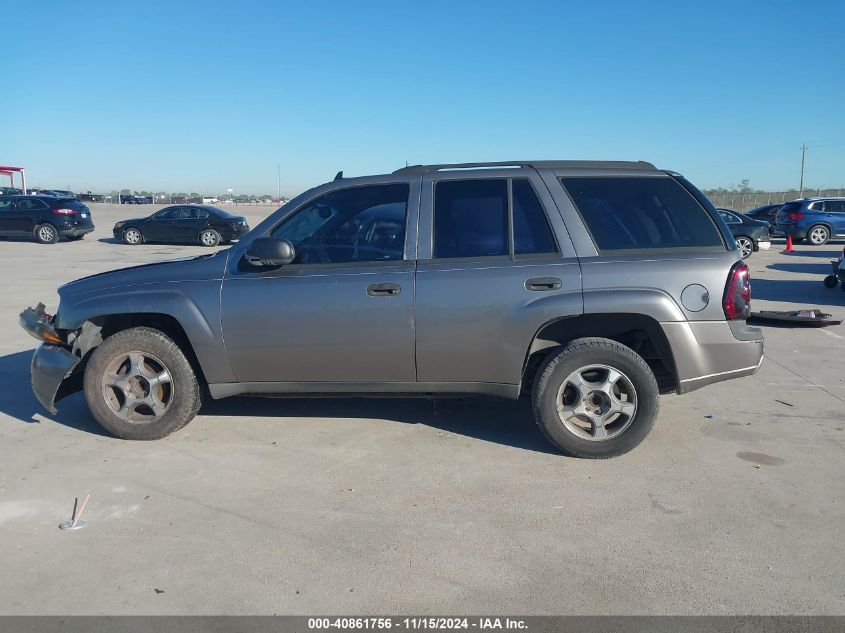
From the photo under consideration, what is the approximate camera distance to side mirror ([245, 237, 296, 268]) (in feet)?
14.8

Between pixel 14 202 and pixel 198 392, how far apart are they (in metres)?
22.8

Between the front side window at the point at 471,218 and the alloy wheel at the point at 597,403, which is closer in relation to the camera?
the alloy wheel at the point at 597,403

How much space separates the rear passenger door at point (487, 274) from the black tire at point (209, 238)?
20682mm

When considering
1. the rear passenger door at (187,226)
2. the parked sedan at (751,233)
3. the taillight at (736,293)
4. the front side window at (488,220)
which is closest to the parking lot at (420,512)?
the taillight at (736,293)

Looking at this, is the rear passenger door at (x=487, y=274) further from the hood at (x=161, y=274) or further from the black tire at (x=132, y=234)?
the black tire at (x=132, y=234)

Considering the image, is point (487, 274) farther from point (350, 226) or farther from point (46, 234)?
point (46, 234)

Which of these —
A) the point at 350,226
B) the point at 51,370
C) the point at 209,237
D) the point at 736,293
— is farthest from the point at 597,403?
the point at 209,237

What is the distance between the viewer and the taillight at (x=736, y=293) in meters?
4.45

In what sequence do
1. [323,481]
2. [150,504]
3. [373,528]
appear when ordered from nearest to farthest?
[373,528], [150,504], [323,481]

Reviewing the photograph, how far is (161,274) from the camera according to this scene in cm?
489

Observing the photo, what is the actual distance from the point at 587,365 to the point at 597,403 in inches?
11.1

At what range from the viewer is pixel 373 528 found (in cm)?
372

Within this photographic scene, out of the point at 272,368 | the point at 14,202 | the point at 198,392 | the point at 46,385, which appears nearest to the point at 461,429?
the point at 272,368

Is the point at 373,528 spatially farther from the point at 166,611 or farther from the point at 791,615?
the point at 791,615
